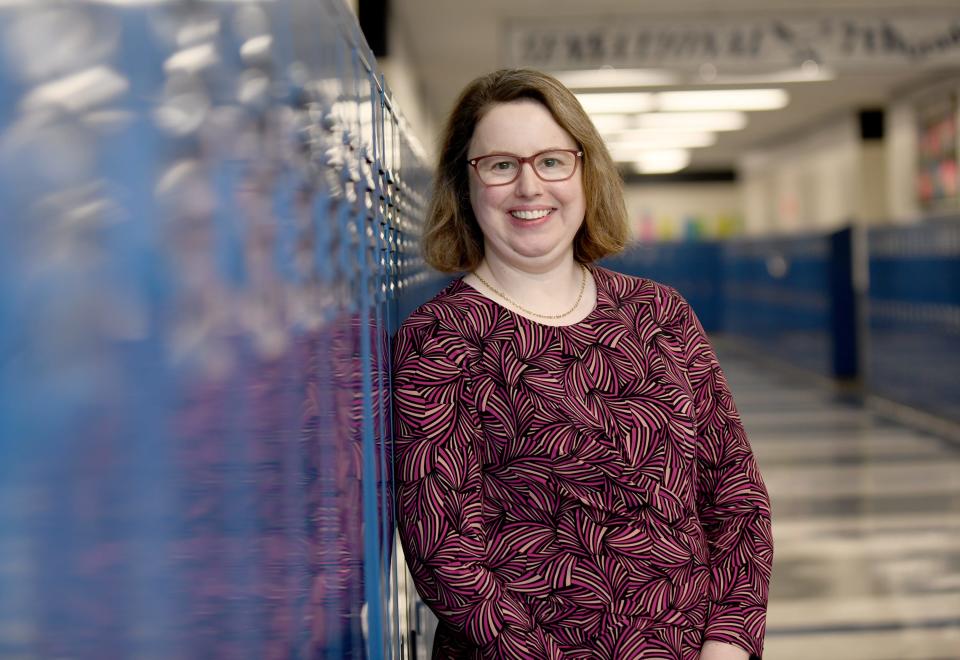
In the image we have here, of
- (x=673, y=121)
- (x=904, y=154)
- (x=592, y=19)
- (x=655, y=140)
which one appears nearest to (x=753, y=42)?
(x=592, y=19)

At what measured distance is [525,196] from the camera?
164cm

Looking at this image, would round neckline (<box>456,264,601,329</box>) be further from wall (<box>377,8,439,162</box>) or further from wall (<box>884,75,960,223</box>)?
wall (<box>884,75,960,223</box>)

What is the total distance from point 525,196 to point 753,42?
7770mm

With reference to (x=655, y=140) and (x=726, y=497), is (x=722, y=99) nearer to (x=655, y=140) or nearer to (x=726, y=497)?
(x=655, y=140)

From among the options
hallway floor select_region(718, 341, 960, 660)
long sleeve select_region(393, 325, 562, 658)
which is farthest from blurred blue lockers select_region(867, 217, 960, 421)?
long sleeve select_region(393, 325, 562, 658)

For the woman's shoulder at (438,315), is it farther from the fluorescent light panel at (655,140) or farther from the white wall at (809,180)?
the fluorescent light panel at (655,140)

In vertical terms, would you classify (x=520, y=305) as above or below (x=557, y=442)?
above

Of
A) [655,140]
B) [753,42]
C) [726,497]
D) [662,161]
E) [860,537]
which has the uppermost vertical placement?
[662,161]

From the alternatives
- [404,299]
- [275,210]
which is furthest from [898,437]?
[275,210]

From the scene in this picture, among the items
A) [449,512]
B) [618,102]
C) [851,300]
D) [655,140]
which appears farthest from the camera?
[655,140]

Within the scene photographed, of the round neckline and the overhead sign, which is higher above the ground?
the overhead sign

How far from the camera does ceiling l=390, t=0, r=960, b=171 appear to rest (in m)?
9.14

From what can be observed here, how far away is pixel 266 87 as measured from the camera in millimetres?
777

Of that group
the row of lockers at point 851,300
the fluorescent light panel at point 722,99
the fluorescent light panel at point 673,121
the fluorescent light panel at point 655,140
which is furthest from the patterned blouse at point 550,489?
the fluorescent light panel at point 655,140
